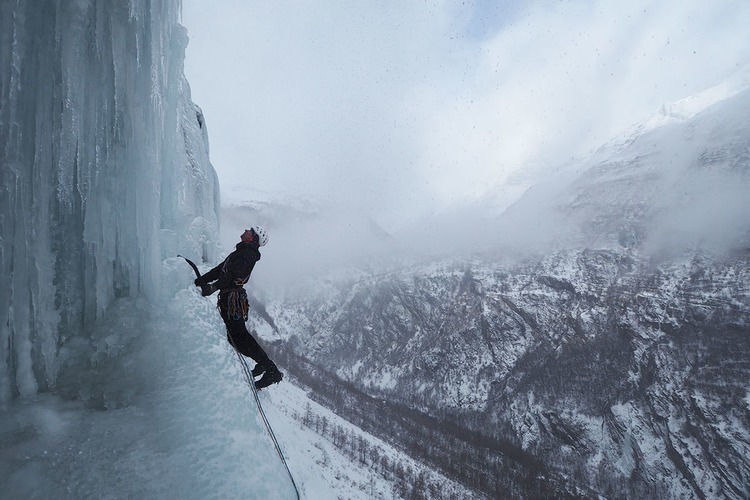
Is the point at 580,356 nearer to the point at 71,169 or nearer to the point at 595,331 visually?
the point at 595,331

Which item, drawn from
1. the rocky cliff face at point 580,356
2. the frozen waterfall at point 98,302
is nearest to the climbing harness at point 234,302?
the frozen waterfall at point 98,302

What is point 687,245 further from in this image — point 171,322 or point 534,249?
point 171,322

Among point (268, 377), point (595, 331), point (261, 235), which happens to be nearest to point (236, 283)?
point (261, 235)

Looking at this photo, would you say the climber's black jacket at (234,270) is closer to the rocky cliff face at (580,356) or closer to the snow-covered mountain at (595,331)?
the snow-covered mountain at (595,331)

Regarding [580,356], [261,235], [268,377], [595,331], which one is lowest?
[580,356]

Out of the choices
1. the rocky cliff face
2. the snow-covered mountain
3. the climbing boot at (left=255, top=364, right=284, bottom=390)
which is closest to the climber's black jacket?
the climbing boot at (left=255, top=364, right=284, bottom=390)
